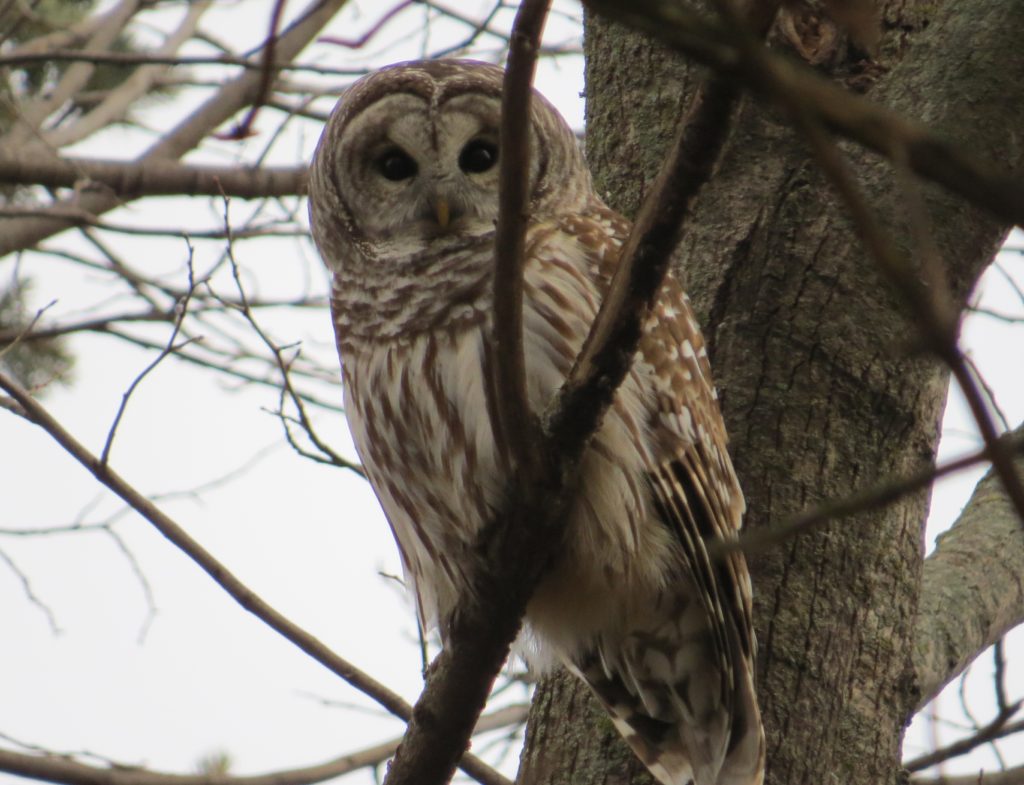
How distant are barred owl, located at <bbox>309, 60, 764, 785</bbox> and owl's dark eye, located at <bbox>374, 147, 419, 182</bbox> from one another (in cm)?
2

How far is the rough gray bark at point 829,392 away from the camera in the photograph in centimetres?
273

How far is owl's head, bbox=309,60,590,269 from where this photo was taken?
10.7ft

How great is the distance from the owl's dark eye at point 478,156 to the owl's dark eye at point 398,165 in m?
0.15

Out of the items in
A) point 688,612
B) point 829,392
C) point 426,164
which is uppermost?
point 426,164

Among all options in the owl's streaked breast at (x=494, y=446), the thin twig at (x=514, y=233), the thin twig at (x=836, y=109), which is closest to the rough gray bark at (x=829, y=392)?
the owl's streaked breast at (x=494, y=446)

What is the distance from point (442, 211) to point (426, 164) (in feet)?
0.69

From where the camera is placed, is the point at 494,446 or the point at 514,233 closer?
the point at 514,233

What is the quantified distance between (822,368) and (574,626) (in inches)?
32.6

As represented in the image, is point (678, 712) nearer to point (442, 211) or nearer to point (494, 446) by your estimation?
point (494, 446)

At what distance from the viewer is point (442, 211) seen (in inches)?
127

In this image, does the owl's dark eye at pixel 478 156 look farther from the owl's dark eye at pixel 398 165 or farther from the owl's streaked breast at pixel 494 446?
the owl's streaked breast at pixel 494 446

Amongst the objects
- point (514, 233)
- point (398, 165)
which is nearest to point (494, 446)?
point (514, 233)

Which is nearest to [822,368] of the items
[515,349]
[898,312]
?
[898,312]

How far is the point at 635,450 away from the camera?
2809 millimetres
